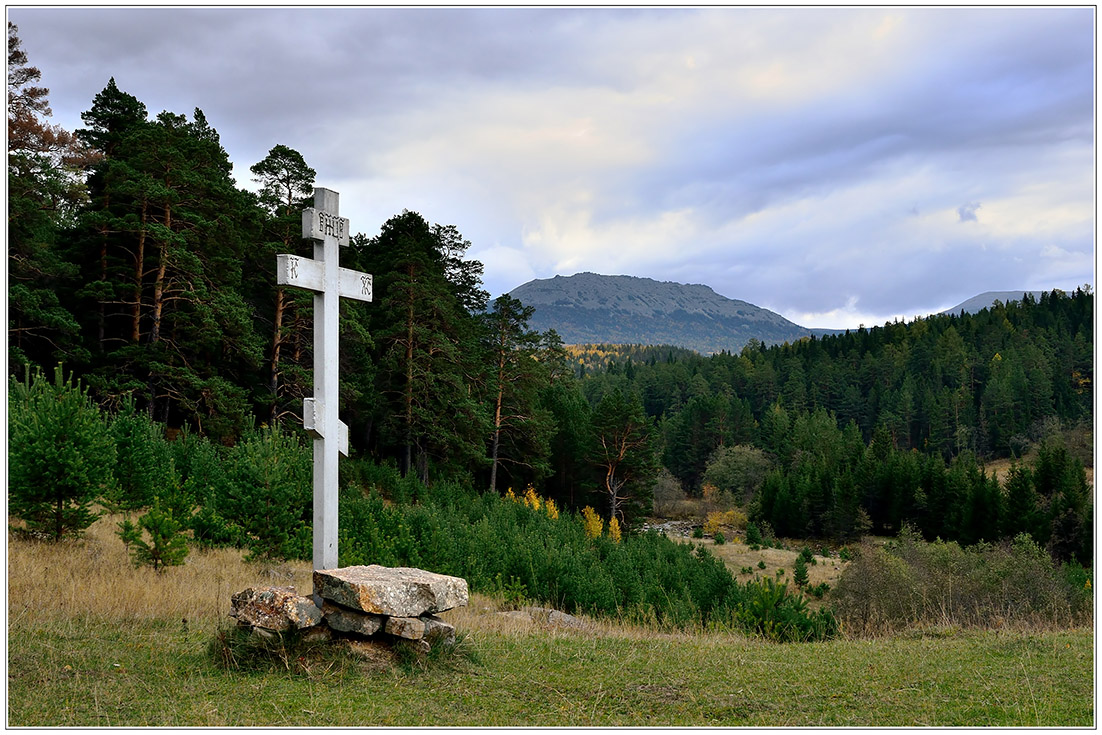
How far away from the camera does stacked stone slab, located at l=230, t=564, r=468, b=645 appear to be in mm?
6520

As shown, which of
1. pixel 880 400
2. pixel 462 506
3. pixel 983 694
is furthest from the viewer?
pixel 880 400

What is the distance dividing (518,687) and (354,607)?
1.58 m

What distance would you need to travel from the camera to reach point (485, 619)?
33.9 feet

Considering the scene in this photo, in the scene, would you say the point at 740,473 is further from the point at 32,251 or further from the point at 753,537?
the point at 32,251

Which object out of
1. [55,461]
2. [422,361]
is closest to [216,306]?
[422,361]

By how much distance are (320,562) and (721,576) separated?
57.0 feet

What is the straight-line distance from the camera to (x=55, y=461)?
1071 centimetres

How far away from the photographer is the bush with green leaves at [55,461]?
418 inches

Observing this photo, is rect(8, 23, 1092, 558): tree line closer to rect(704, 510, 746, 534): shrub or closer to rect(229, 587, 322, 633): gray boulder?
rect(704, 510, 746, 534): shrub

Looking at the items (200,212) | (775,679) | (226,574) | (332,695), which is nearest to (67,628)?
(332,695)

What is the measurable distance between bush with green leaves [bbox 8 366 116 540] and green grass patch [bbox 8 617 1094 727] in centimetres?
355

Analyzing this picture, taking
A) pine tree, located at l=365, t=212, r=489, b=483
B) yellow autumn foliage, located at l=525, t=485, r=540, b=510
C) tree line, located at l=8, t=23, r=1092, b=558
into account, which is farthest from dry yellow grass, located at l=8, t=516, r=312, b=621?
yellow autumn foliage, located at l=525, t=485, r=540, b=510

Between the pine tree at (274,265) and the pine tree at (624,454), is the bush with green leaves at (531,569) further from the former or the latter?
the pine tree at (624,454)

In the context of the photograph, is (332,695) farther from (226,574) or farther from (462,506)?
(462,506)
